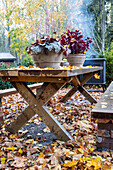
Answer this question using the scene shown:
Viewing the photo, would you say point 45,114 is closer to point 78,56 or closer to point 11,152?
point 11,152

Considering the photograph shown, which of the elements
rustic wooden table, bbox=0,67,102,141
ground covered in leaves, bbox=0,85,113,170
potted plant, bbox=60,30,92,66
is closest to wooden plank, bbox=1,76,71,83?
rustic wooden table, bbox=0,67,102,141

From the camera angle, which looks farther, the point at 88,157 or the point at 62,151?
the point at 62,151

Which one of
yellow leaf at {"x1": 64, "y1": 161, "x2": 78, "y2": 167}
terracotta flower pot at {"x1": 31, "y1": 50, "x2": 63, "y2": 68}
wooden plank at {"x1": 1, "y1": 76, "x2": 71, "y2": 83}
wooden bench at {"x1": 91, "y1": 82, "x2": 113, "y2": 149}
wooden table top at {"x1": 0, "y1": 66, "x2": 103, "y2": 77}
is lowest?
yellow leaf at {"x1": 64, "y1": 161, "x2": 78, "y2": 167}

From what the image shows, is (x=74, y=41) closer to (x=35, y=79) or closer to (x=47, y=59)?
(x=47, y=59)

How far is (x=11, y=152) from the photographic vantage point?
1.71 m

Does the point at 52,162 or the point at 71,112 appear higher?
the point at 52,162

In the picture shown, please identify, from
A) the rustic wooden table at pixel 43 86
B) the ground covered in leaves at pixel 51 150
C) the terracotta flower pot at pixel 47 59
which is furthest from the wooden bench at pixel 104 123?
the terracotta flower pot at pixel 47 59

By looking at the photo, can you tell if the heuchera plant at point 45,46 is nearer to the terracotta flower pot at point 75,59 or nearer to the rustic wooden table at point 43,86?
the rustic wooden table at point 43,86

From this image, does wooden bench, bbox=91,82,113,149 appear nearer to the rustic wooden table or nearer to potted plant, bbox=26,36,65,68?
the rustic wooden table

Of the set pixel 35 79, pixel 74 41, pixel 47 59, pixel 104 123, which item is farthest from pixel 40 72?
pixel 74 41

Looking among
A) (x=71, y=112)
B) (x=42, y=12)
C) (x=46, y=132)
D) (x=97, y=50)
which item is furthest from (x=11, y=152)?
(x=97, y=50)

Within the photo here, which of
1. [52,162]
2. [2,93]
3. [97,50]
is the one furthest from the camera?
[97,50]

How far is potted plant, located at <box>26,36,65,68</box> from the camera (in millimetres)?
1830

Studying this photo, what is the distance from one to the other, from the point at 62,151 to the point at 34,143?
15.6 inches
